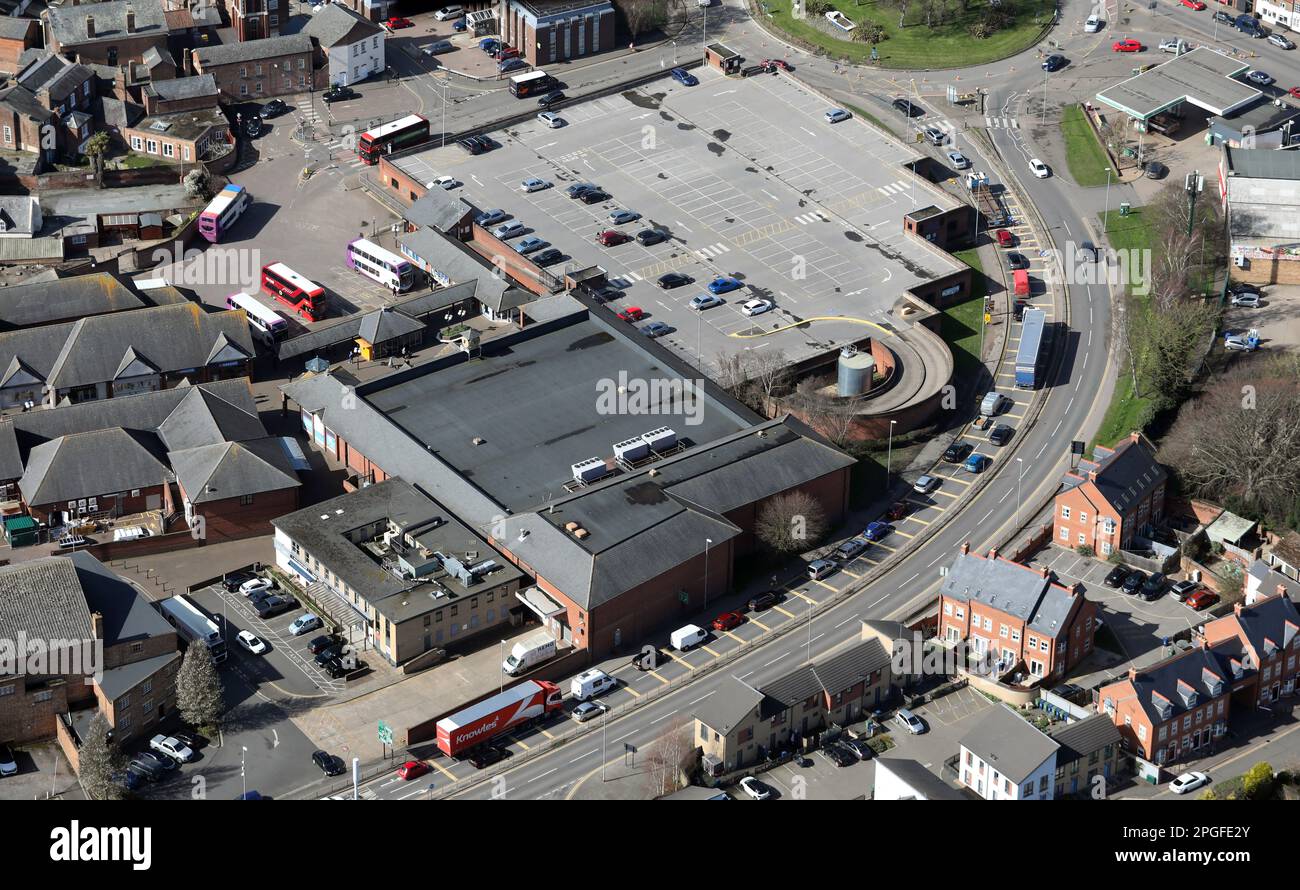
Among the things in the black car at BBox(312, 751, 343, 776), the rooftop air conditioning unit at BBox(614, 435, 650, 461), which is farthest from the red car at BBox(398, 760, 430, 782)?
the rooftop air conditioning unit at BBox(614, 435, 650, 461)

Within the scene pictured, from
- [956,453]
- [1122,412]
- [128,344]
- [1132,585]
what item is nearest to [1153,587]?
[1132,585]

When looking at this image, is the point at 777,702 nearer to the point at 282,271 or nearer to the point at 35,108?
the point at 282,271

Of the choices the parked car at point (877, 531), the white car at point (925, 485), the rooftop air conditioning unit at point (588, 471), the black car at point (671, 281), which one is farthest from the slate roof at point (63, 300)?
the white car at point (925, 485)

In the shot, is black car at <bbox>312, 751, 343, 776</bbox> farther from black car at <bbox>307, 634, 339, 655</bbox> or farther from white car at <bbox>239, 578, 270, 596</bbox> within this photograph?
white car at <bbox>239, 578, 270, 596</bbox>

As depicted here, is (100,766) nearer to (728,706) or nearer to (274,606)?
(274,606)

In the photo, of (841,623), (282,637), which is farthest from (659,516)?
(282,637)

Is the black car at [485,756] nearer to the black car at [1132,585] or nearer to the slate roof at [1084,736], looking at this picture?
the slate roof at [1084,736]
